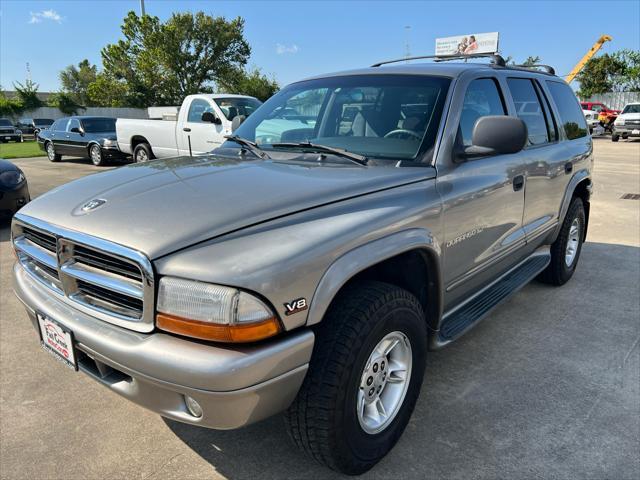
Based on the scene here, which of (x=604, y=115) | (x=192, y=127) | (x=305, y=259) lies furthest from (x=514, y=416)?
(x=604, y=115)

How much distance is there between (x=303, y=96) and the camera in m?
3.46

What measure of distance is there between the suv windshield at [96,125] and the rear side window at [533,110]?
571 inches

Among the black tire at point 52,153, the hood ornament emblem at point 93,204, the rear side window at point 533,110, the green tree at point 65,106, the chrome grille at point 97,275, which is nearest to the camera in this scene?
the chrome grille at point 97,275

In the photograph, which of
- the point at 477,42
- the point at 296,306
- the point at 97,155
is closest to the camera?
the point at 296,306

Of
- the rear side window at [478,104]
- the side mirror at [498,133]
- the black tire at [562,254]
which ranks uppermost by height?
the rear side window at [478,104]

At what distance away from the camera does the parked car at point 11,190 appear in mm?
6297

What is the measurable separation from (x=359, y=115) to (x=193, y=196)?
132 centimetres

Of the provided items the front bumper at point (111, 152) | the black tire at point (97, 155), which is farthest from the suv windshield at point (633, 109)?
the black tire at point (97, 155)

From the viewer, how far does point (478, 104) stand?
303 cm

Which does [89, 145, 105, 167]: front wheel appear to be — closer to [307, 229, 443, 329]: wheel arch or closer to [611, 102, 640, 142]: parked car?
[307, 229, 443, 329]: wheel arch

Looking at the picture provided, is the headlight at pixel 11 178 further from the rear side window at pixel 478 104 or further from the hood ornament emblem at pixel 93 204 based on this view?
the rear side window at pixel 478 104

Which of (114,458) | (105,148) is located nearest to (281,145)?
(114,458)

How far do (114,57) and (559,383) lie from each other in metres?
49.1

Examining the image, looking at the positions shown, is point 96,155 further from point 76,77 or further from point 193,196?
point 76,77
